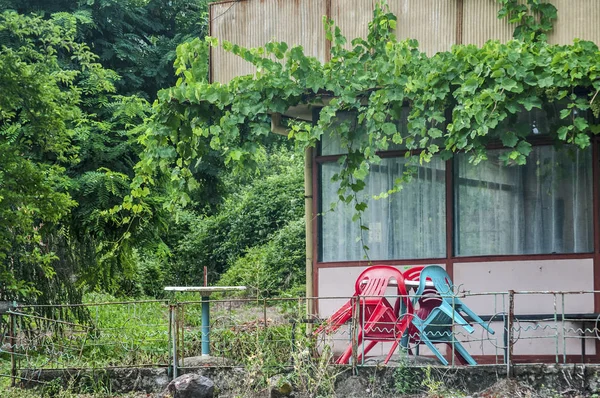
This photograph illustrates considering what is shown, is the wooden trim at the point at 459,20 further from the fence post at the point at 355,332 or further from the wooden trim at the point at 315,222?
the fence post at the point at 355,332

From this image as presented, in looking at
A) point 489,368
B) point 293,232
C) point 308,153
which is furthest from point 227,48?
point 293,232

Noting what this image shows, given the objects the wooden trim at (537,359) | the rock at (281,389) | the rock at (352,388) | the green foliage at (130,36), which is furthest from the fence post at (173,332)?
the green foliage at (130,36)

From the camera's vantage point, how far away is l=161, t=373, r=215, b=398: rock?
389 inches

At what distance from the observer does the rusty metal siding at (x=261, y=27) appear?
1228 cm

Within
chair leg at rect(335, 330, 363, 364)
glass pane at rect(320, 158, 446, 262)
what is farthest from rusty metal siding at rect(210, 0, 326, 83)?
chair leg at rect(335, 330, 363, 364)

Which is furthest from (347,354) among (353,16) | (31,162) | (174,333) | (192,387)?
(31,162)

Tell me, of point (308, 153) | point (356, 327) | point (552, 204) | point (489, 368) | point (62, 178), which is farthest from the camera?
point (62, 178)

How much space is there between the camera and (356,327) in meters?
10.3

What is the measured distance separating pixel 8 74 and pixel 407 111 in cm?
537

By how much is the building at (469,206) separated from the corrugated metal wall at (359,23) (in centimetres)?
1

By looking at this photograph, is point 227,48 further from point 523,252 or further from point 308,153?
point 523,252

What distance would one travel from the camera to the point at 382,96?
1093 centimetres

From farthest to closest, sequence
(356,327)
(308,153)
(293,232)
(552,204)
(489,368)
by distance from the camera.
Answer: (293,232) → (308,153) → (552,204) → (356,327) → (489,368)

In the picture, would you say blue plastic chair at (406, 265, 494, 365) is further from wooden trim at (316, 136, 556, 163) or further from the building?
wooden trim at (316, 136, 556, 163)
